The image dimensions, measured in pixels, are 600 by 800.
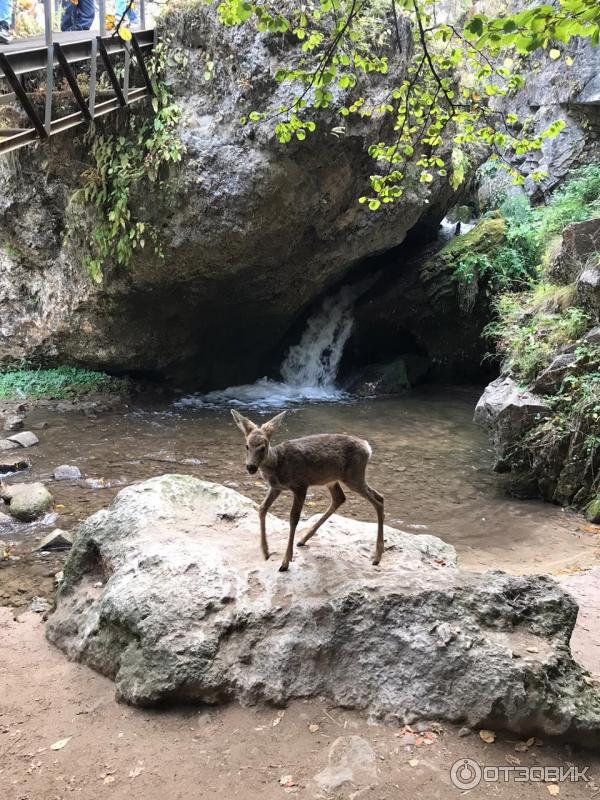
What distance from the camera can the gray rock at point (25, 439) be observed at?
10133mm

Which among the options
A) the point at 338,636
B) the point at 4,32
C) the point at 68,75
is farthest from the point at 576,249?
the point at 4,32

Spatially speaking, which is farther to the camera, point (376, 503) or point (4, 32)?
point (4, 32)

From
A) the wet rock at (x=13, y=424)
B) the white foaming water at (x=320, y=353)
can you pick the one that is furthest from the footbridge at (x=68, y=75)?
the white foaming water at (x=320, y=353)

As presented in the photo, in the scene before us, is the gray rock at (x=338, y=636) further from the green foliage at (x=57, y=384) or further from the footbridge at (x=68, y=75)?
the green foliage at (x=57, y=384)

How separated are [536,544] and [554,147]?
46.5 feet

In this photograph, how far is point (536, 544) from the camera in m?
6.96

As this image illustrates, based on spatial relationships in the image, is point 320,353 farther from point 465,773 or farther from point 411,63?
point 465,773

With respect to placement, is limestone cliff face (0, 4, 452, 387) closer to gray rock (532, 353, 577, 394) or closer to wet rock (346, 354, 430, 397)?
wet rock (346, 354, 430, 397)

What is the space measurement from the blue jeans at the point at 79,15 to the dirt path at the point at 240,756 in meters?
11.4

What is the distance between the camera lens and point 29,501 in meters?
7.48

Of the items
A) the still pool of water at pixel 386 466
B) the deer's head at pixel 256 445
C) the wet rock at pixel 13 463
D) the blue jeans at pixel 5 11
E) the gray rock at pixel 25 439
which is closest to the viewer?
the deer's head at pixel 256 445

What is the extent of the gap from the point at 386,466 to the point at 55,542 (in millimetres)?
5366

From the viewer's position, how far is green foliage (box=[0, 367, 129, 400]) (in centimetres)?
1310

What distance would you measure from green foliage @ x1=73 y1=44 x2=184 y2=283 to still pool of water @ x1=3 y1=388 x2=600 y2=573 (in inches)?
143
